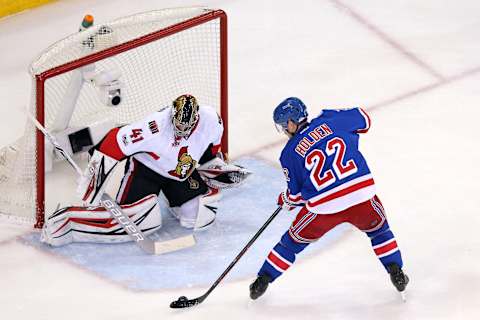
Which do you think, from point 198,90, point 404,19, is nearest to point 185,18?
point 198,90

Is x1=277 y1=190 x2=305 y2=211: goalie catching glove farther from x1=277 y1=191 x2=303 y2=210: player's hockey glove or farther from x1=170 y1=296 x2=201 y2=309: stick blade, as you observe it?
x1=170 y1=296 x2=201 y2=309: stick blade

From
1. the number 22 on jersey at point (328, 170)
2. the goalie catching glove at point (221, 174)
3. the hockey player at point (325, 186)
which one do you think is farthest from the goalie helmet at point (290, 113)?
the goalie catching glove at point (221, 174)

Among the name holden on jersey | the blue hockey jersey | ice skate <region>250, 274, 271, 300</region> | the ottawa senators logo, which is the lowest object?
ice skate <region>250, 274, 271, 300</region>

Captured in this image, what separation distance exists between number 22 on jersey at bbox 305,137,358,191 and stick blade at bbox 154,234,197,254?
0.83m

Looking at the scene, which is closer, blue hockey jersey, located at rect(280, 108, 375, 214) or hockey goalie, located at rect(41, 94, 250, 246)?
blue hockey jersey, located at rect(280, 108, 375, 214)

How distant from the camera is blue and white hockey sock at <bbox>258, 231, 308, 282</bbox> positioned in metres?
4.86

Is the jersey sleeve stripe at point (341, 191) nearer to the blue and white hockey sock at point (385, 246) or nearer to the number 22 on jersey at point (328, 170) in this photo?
the number 22 on jersey at point (328, 170)

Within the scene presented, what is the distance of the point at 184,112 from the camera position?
16.9 feet

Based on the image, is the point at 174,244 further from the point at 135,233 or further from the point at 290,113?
the point at 290,113

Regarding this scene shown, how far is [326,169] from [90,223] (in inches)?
42.8

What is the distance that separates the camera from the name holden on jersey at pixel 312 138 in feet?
15.4

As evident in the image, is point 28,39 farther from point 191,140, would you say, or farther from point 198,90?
point 191,140

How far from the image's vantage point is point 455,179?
575 cm

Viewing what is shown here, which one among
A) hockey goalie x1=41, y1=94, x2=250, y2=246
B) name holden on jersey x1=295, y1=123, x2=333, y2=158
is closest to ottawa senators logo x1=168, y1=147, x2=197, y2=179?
hockey goalie x1=41, y1=94, x2=250, y2=246
